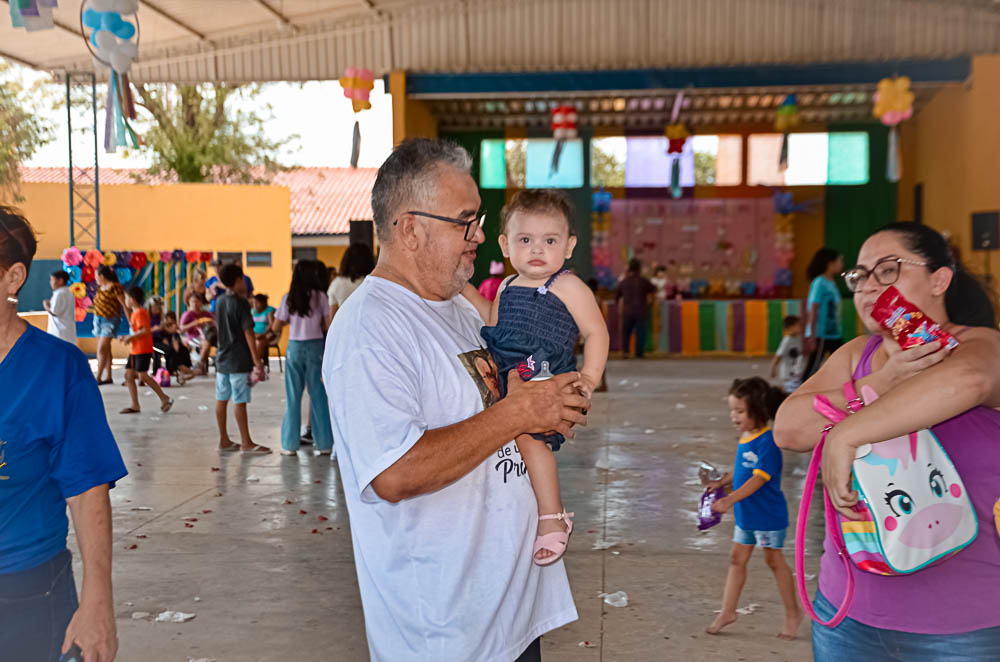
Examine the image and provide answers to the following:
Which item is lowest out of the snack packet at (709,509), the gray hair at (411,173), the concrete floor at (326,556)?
the concrete floor at (326,556)

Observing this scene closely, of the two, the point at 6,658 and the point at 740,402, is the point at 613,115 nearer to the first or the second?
the point at 740,402

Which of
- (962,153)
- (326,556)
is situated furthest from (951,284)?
(962,153)

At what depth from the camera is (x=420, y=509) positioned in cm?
194

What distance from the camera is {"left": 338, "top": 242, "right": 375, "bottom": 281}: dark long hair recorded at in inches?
299

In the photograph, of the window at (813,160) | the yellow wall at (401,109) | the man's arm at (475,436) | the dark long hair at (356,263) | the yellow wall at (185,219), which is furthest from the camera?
the yellow wall at (185,219)

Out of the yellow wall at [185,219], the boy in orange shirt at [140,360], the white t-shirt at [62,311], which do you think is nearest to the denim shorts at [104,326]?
the white t-shirt at [62,311]

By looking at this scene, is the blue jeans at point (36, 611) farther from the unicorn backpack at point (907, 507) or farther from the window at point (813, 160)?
the window at point (813, 160)

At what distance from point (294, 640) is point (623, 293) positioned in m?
14.1

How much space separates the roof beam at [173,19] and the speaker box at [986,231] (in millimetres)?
13099

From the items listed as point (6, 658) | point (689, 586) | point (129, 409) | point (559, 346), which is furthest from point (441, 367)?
point (129, 409)

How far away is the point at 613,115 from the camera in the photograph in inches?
826

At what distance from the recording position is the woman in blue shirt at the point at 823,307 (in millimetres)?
8742

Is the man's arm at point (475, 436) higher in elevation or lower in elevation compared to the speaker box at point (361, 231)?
lower

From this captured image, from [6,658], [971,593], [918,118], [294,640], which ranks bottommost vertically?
[294,640]
